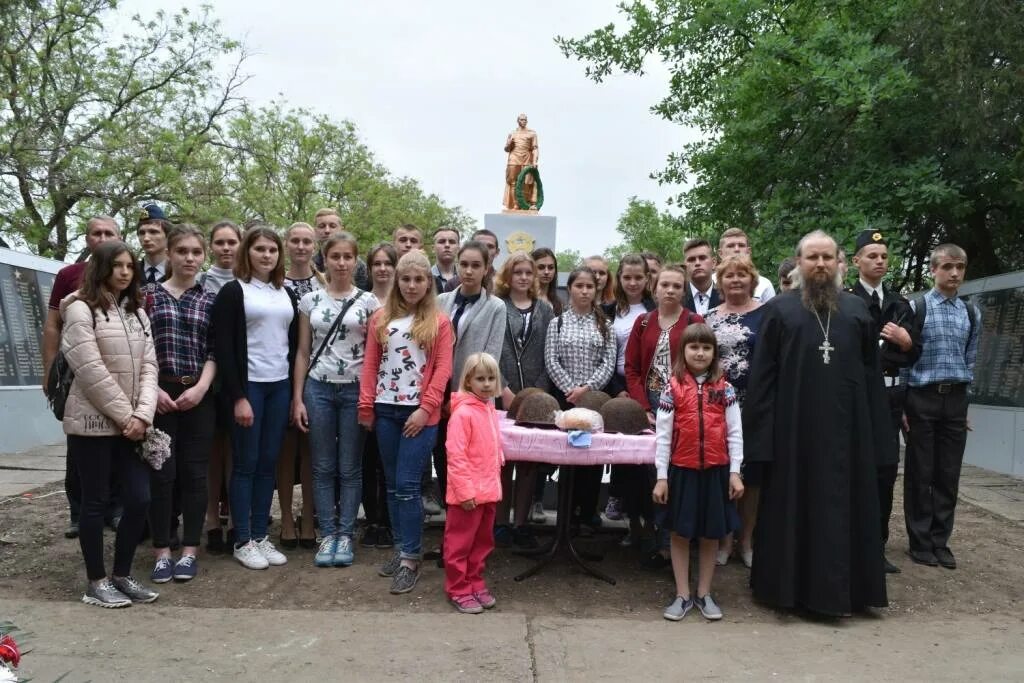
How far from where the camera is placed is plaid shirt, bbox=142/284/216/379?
4711 mm

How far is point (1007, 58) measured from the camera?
9.55 m

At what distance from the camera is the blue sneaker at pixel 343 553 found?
498 cm

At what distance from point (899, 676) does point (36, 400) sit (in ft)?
30.9

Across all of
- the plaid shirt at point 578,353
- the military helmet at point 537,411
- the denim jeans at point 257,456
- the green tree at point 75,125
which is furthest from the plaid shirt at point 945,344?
the green tree at point 75,125

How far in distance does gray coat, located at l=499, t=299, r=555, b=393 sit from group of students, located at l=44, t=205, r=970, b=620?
1 centimetres

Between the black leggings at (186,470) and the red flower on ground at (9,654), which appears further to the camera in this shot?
the black leggings at (186,470)

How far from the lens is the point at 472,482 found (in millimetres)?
4348

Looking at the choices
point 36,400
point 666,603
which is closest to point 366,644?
point 666,603

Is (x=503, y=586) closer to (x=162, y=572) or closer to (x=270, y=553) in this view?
(x=270, y=553)

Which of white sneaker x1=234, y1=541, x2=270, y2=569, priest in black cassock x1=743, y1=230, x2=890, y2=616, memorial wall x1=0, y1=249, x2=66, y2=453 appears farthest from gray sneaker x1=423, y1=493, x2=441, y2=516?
memorial wall x1=0, y1=249, x2=66, y2=453

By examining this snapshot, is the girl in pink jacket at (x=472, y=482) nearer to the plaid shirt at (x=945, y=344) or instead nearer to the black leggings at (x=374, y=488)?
the black leggings at (x=374, y=488)

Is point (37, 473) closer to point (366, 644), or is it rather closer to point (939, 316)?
point (366, 644)

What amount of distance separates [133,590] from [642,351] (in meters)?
3.18

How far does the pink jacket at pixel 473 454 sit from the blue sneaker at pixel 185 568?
1.59 m
